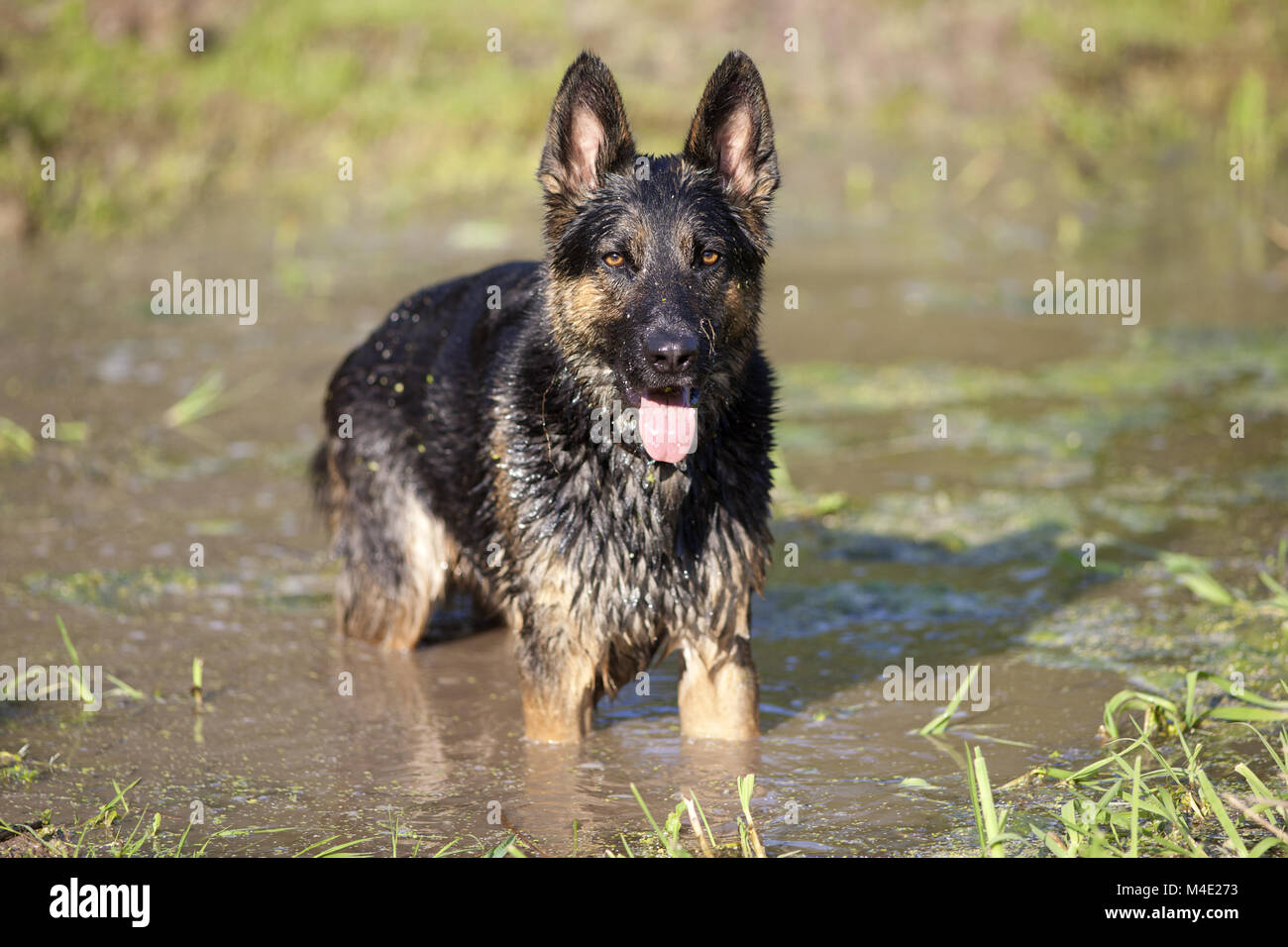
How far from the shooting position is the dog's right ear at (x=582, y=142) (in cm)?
514

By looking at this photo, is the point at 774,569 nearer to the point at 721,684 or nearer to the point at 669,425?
the point at 721,684

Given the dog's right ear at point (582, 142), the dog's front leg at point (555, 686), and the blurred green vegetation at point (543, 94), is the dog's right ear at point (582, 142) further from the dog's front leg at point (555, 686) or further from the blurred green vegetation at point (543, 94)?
the blurred green vegetation at point (543, 94)

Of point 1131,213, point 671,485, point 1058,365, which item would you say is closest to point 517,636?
point 671,485

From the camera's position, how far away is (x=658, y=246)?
4.98m

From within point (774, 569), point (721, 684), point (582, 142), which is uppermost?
point (582, 142)

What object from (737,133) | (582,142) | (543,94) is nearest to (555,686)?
(582,142)

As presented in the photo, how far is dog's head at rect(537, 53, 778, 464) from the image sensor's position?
A: 492 cm

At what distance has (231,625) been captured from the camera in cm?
675

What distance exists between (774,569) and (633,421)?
8.17ft

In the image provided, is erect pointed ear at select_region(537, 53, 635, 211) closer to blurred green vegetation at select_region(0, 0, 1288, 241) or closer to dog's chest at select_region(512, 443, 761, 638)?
dog's chest at select_region(512, 443, 761, 638)

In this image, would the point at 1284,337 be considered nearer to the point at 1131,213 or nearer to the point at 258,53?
the point at 1131,213

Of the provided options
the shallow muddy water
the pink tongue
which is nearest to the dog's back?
the shallow muddy water

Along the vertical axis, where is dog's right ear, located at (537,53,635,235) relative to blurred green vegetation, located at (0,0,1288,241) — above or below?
below
